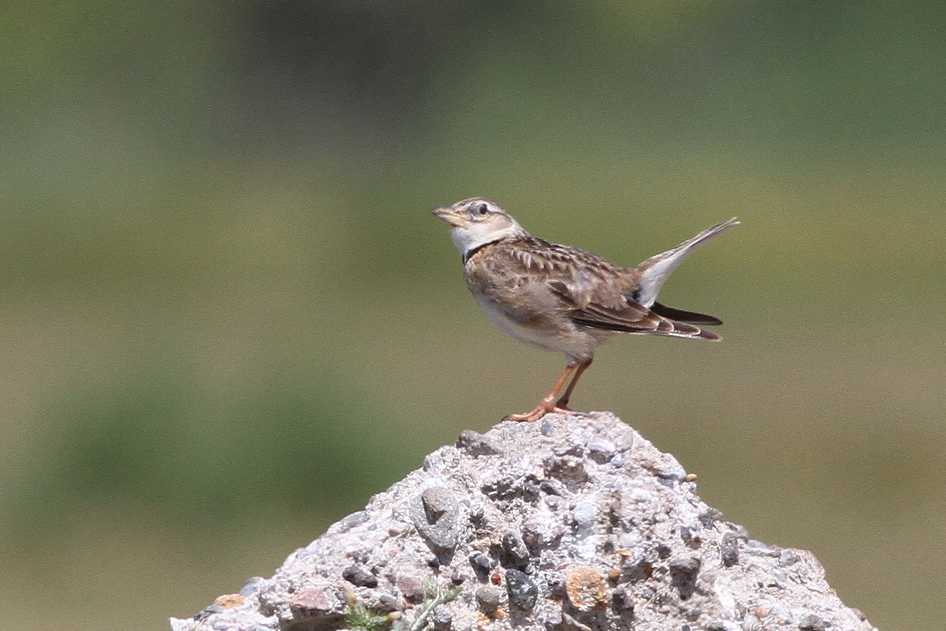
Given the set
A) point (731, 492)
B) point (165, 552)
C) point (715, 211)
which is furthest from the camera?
point (715, 211)

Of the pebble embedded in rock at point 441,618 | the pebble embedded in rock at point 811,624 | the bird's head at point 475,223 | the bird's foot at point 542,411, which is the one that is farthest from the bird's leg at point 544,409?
the bird's head at point 475,223

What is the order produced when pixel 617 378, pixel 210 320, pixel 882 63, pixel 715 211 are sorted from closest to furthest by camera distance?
1. pixel 617 378
2. pixel 210 320
3. pixel 715 211
4. pixel 882 63

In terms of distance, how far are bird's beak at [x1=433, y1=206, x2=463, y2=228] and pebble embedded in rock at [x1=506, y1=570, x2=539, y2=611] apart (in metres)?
2.85

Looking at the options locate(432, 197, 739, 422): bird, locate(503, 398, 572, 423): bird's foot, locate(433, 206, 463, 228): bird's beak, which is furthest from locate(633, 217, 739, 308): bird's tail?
locate(503, 398, 572, 423): bird's foot

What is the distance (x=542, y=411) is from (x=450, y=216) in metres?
1.89

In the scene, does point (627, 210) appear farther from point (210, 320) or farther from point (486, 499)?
point (486, 499)

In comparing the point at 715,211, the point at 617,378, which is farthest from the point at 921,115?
the point at 617,378

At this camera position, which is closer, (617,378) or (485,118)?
(617,378)

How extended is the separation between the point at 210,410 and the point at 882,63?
53.1ft

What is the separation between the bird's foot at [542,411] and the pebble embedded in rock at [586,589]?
0.69m

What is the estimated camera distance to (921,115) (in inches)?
1125

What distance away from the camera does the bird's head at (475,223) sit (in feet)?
23.6

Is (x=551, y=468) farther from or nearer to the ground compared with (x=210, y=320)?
nearer to the ground

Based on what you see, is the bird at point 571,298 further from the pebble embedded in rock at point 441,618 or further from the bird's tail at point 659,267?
the pebble embedded in rock at point 441,618
